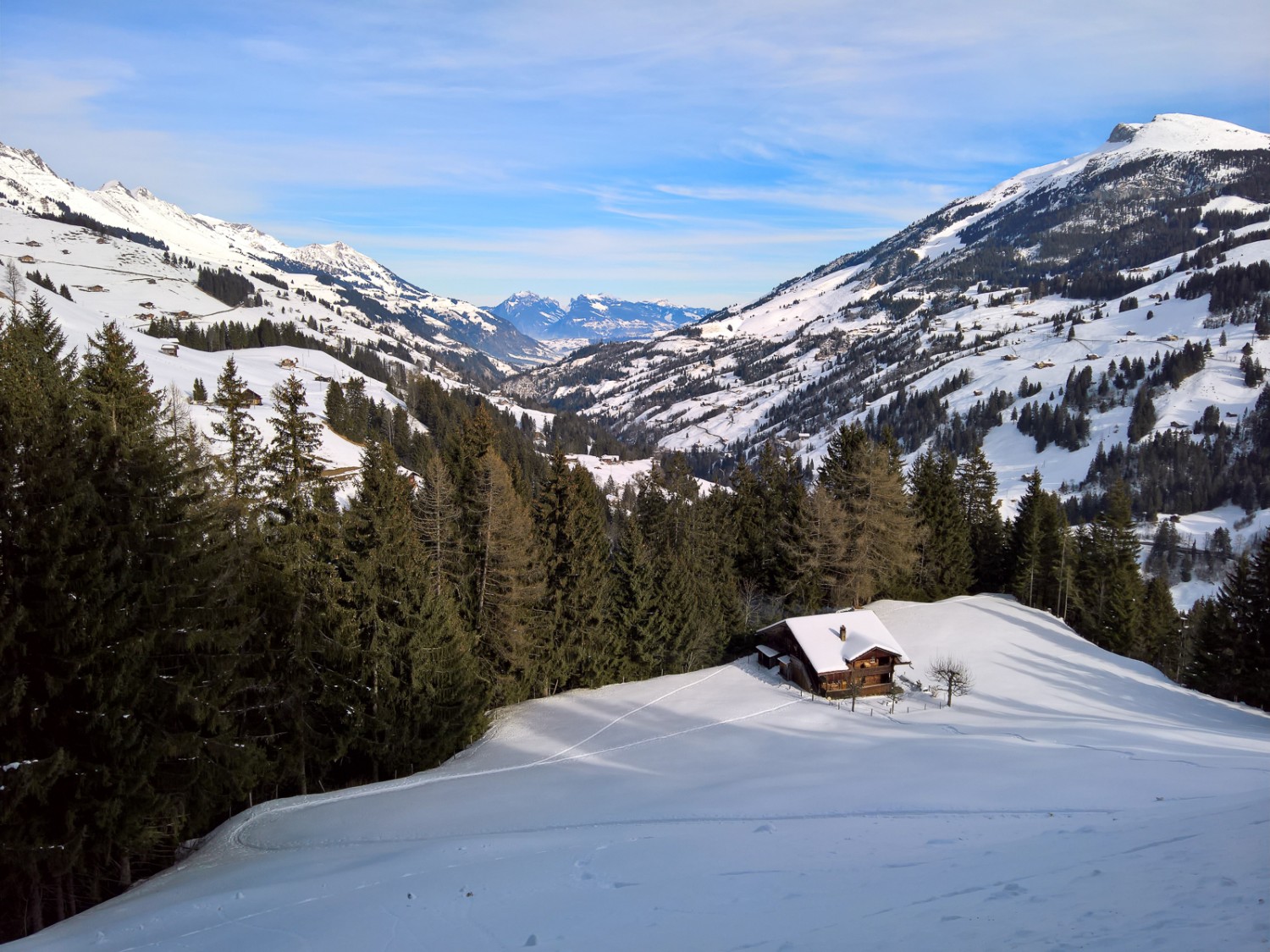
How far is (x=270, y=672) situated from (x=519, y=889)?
41.4 ft

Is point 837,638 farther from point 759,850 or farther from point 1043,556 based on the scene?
point 1043,556

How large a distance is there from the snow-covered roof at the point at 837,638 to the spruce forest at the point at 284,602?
5453 mm

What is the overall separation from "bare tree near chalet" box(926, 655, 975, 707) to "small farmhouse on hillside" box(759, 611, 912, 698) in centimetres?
184

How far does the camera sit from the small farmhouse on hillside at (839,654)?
3338 centimetres

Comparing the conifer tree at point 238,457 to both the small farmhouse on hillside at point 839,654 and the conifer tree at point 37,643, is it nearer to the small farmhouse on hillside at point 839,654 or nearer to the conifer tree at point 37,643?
the conifer tree at point 37,643

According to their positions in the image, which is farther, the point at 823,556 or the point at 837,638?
the point at 823,556

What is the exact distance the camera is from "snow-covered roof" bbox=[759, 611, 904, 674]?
110ft

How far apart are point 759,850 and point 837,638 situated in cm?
2365

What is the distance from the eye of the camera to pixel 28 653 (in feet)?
41.3

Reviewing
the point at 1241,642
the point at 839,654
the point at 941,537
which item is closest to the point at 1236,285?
the point at 941,537

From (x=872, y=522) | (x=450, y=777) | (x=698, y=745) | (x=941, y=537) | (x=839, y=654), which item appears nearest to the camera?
(x=450, y=777)

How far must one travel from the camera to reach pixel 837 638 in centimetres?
3462

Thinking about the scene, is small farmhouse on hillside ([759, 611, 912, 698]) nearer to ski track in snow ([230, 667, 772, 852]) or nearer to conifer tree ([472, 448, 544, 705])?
ski track in snow ([230, 667, 772, 852])

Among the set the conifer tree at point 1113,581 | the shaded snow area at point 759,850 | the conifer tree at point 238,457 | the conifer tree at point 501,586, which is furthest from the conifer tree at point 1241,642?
the conifer tree at point 238,457
